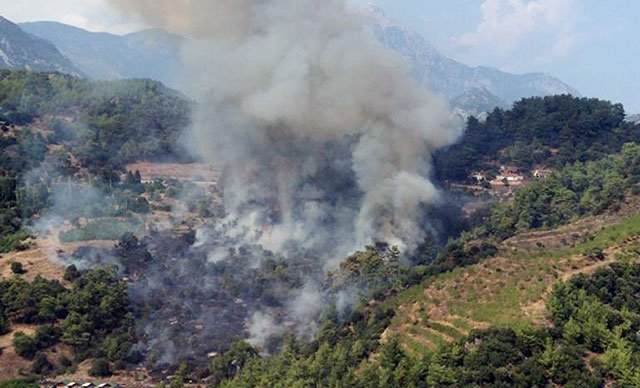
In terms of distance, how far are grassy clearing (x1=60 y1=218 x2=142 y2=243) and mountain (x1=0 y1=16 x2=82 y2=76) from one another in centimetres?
12852

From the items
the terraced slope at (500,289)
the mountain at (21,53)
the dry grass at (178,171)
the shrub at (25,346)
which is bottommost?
the shrub at (25,346)

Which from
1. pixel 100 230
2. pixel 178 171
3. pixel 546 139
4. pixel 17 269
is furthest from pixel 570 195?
pixel 178 171

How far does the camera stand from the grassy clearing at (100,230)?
5700cm

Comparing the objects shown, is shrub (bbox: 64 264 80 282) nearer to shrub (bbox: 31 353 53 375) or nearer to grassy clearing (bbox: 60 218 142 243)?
grassy clearing (bbox: 60 218 142 243)

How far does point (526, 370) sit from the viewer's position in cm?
2803

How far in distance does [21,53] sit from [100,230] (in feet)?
476

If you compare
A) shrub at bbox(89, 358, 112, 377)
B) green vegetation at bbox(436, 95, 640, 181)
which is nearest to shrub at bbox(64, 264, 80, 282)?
shrub at bbox(89, 358, 112, 377)

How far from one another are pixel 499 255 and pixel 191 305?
66.8 feet

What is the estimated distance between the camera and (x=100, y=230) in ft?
192

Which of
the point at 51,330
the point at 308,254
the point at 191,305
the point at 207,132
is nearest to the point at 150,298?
the point at 191,305

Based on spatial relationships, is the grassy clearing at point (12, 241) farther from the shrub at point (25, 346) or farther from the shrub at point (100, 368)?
the shrub at point (100, 368)

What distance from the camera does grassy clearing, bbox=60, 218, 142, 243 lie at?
187 feet

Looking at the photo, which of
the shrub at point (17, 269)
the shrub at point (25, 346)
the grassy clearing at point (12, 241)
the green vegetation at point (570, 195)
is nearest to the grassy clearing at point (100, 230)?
the grassy clearing at point (12, 241)

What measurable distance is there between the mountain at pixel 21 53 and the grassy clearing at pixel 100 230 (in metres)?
129
